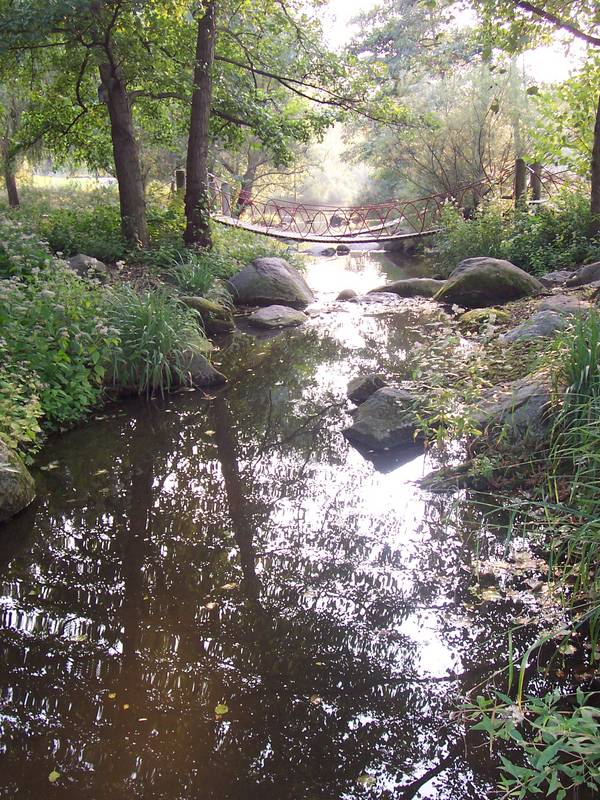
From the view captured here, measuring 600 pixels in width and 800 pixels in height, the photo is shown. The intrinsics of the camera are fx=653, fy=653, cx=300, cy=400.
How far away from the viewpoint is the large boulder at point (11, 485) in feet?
11.4

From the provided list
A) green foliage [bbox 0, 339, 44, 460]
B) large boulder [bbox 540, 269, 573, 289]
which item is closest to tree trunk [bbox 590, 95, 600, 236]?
large boulder [bbox 540, 269, 573, 289]

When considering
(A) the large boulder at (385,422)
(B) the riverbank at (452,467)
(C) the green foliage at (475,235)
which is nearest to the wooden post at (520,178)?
(C) the green foliage at (475,235)

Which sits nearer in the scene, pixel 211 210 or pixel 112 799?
pixel 112 799

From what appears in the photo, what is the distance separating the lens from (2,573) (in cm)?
308

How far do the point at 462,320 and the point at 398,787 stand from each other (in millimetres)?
5698

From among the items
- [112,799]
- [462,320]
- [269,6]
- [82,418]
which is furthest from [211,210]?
[112,799]

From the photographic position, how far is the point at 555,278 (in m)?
8.52

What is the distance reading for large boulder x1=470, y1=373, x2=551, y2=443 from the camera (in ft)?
11.9

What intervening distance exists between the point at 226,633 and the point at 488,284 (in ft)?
22.2

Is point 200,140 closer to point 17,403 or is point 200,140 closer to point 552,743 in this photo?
point 17,403

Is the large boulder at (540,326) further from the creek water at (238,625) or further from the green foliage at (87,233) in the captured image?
the green foliage at (87,233)

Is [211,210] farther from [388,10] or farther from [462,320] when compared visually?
[388,10]

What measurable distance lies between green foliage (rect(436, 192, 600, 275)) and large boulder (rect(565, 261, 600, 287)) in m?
1.16

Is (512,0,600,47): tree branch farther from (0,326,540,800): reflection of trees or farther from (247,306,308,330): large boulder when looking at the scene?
(0,326,540,800): reflection of trees
